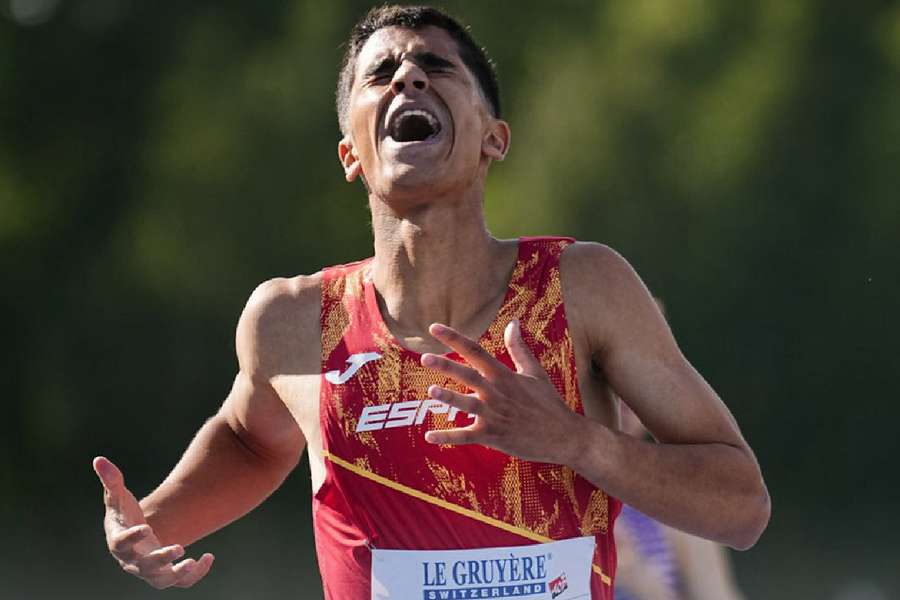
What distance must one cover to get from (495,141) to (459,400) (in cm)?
88

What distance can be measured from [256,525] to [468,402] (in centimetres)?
558

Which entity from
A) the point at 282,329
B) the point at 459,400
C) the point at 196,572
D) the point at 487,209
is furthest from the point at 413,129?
the point at 487,209

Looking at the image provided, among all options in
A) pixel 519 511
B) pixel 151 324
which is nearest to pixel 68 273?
pixel 151 324

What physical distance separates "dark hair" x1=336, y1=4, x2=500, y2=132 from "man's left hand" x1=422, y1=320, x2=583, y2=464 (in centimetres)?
82

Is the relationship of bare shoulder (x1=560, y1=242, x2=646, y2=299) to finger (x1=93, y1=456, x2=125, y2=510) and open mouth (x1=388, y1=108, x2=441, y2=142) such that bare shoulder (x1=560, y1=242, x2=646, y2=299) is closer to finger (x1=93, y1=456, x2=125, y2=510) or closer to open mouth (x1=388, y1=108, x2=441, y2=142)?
open mouth (x1=388, y1=108, x2=441, y2=142)

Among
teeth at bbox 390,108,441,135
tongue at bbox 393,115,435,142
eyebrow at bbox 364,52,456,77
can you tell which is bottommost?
tongue at bbox 393,115,435,142

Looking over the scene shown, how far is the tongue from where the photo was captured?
279 cm

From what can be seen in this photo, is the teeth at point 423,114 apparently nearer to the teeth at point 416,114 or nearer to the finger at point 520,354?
the teeth at point 416,114

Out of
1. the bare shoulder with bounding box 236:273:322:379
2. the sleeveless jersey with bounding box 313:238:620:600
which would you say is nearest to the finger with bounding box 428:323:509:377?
the sleeveless jersey with bounding box 313:238:620:600

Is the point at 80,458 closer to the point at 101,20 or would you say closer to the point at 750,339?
the point at 101,20

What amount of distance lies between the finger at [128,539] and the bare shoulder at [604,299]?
2.99 feet

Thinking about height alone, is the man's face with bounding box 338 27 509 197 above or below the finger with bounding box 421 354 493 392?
above

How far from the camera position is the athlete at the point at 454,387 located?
8.20 feet

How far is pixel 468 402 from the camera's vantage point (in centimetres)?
221
